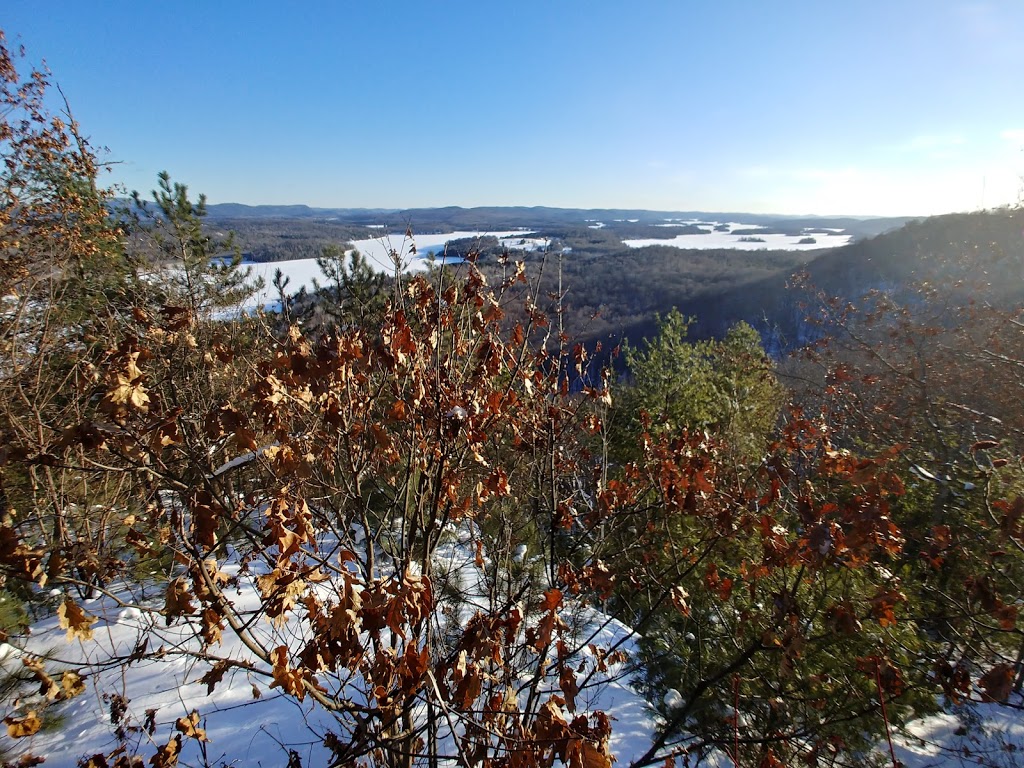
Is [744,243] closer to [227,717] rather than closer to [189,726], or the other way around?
[227,717]

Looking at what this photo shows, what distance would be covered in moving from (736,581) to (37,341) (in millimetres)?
7143

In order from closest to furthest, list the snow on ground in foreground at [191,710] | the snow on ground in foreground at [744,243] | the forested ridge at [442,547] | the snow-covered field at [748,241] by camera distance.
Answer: the forested ridge at [442,547]
the snow on ground in foreground at [191,710]
the snow-covered field at [748,241]
the snow on ground in foreground at [744,243]

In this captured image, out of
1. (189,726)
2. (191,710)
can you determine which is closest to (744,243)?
(191,710)

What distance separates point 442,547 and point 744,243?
9949cm

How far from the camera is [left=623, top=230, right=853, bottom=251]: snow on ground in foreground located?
249 ft

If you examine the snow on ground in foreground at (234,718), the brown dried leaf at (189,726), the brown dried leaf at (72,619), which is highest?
the brown dried leaf at (72,619)

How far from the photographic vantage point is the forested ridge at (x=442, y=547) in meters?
2.02

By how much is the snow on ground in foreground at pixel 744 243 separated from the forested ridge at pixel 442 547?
73134 millimetres

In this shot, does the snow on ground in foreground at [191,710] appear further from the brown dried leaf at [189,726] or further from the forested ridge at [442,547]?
the brown dried leaf at [189,726]

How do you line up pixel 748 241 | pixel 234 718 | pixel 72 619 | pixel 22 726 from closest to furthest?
pixel 72 619 → pixel 22 726 → pixel 234 718 → pixel 748 241

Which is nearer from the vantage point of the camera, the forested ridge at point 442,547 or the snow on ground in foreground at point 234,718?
the forested ridge at point 442,547

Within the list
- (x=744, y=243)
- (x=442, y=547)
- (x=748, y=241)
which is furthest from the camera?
(x=744, y=243)

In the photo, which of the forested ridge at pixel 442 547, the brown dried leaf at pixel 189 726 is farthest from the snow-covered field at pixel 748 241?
the brown dried leaf at pixel 189 726

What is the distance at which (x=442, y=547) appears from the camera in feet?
19.6
